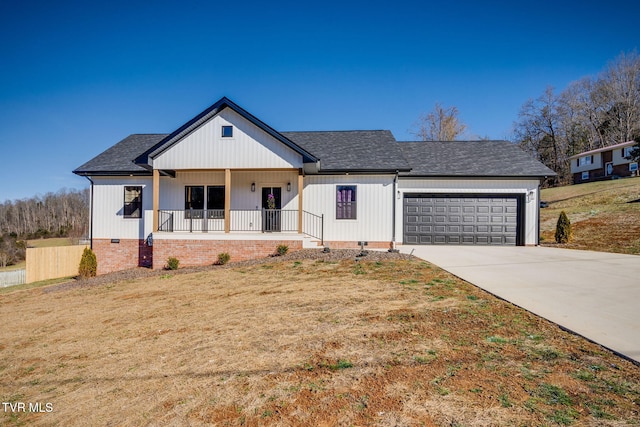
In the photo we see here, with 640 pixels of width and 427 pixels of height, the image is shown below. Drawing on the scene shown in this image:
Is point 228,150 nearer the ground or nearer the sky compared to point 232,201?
nearer the sky

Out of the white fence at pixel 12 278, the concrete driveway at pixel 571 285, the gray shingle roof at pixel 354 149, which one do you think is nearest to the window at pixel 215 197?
the gray shingle roof at pixel 354 149

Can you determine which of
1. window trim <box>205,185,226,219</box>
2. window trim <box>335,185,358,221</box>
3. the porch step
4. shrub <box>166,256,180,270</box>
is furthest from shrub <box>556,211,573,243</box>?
shrub <box>166,256,180,270</box>

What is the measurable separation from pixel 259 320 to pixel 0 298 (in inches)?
436

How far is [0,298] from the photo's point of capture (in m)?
10.8

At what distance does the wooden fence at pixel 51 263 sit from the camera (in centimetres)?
1488

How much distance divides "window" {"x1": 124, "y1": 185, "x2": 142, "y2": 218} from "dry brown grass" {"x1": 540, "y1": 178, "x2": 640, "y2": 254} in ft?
61.1

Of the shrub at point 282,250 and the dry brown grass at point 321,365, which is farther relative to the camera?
the shrub at point 282,250

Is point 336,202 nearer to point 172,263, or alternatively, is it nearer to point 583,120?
point 172,263

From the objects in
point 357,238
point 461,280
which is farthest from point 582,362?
point 357,238

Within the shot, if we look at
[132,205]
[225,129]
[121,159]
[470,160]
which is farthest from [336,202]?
[121,159]

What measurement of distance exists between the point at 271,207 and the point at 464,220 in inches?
340

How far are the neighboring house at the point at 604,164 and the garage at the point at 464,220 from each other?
24.9 m

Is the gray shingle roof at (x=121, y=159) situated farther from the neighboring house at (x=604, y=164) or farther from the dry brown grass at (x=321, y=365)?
the neighboring house at (x=604, y=164)

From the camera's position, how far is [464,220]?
1441 centimetres
